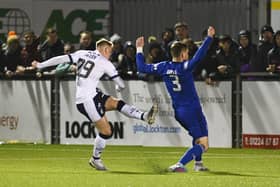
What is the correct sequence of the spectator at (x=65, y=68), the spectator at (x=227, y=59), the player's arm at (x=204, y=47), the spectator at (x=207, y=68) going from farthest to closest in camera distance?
1. the spectator at (x=65, y=68)
2. the spectator at (x=207, y=68)
3. the spectator at (x=227, y=59)
4. the player's arm at (x=204, y=47)

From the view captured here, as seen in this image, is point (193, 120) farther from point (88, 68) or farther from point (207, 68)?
point (207, 68)

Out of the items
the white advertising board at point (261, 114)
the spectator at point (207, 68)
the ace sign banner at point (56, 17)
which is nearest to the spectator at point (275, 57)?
the white advertising board at point (261, 114)

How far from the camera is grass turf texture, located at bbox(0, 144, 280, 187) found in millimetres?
17359

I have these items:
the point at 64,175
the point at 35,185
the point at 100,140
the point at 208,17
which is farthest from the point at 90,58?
the point at 208,17

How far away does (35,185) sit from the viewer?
664 inches

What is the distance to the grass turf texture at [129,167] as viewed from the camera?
17.4m

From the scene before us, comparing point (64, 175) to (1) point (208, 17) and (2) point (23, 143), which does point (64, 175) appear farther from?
(1) point (208, 17)

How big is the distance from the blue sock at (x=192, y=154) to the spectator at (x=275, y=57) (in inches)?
230

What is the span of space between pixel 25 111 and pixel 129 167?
7.02m

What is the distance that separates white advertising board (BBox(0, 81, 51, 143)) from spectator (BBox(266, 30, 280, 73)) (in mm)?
5143

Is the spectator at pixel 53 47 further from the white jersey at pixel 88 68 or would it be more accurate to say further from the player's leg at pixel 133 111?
the white jersey at pixel 88 68

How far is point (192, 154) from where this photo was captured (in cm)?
1941

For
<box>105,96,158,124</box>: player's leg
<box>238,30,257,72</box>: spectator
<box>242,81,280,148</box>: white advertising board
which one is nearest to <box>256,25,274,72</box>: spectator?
<box>238,30,257,72</box>: spectator

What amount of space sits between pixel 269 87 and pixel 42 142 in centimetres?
547
